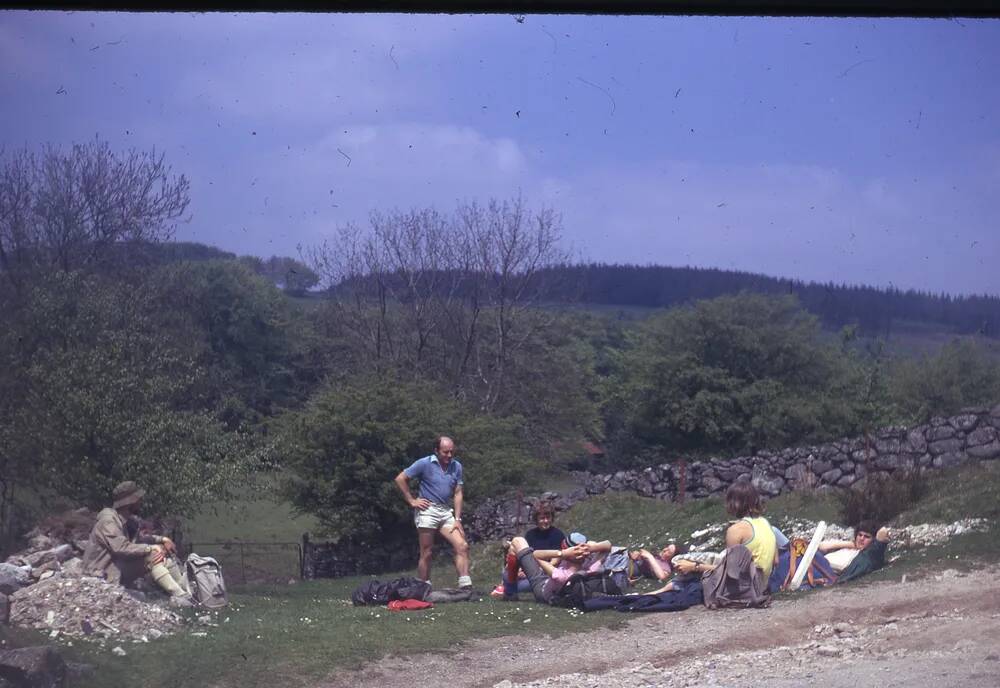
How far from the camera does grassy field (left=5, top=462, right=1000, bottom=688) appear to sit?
22.4 ft

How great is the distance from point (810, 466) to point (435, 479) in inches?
308

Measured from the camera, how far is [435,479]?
399 inches

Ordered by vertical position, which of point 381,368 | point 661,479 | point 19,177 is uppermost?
point 19,177

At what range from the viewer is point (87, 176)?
50.6 ft

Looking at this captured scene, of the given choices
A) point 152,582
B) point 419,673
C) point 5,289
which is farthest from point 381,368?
point 419,673

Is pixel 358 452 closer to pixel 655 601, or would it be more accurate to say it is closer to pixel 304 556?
pixel 304 556

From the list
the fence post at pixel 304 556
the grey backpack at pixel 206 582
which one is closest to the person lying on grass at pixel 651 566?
the grey backpack at pixel 206 582

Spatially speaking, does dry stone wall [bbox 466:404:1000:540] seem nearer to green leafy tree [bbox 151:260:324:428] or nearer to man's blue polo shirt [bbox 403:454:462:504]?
green leafy tree [bbox 151:260:324:428]

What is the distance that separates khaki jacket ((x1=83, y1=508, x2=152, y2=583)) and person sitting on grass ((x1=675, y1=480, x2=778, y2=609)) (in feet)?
15.1

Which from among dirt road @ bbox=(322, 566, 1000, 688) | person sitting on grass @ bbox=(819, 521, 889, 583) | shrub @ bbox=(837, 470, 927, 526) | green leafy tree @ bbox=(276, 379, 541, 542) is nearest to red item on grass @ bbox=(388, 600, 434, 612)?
dirt road @ bbox=(322, 566, 1000, 688)

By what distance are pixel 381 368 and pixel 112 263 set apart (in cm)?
629

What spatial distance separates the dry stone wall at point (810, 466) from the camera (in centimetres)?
1484

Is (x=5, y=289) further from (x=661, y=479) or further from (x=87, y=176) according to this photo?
(x=661, y=479)

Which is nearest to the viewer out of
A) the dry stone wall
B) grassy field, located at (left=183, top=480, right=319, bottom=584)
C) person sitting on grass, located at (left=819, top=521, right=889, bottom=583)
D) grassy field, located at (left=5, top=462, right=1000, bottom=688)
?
grassy field, located at (left=5, top=462, right=1000, bottom=688)
